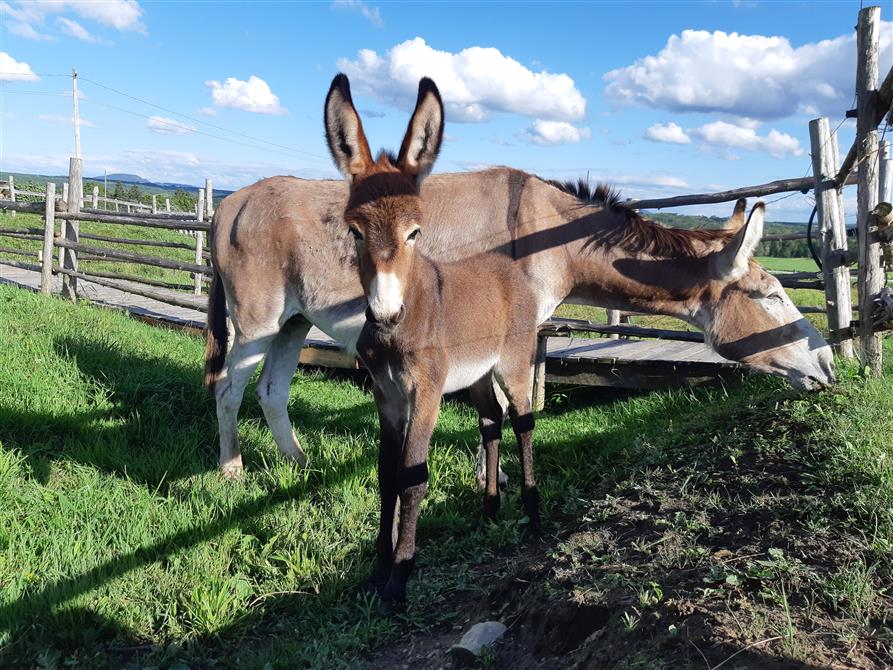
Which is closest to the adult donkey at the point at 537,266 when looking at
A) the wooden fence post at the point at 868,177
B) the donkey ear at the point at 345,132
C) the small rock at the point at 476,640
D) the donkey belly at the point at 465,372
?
the wooden fence post at the point at 868,177

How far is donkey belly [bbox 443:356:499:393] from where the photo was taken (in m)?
3.68

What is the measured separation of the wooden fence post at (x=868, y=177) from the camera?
4656mm

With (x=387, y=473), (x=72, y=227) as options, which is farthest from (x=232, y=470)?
(x=72, y=227)

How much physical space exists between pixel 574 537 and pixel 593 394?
4.06 meters

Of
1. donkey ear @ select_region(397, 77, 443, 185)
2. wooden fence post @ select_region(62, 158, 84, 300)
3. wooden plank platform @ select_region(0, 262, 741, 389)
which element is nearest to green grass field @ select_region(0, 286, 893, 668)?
wooden plank platform @ select_region(0, 262, 741, 389)

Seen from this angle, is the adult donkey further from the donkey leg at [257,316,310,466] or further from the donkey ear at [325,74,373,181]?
the donkey ear at [325,74,373,181]

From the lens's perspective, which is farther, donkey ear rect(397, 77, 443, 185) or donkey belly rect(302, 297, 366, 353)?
donkey belly rect(302, 297, 366, 353)

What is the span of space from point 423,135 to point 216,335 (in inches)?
122

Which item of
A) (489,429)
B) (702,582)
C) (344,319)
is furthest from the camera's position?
(344,319)

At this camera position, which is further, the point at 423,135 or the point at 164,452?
the point at 164,452

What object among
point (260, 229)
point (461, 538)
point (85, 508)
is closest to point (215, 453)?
point (85, 508)

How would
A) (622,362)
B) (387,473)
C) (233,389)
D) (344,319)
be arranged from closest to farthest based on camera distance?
(387,473), (344,319), (233,389), (622,362)

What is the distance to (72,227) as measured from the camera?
40.2 feet

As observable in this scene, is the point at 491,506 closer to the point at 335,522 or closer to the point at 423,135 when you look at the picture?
the point at 335,522
